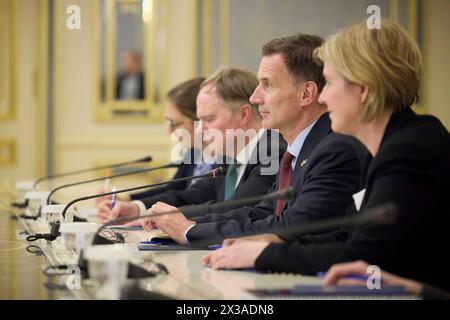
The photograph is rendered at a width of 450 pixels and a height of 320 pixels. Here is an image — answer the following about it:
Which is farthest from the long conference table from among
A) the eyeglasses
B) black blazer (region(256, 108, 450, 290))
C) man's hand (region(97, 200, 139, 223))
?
the eyeglasses

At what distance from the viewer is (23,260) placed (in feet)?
7.50

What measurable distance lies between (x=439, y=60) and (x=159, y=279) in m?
5.30

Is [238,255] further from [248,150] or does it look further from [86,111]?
[86,111]

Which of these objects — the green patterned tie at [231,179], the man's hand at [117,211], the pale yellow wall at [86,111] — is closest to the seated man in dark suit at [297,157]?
the green patterned tie at [231,179]

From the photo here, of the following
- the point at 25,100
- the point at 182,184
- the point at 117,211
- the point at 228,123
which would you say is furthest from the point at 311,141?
the point at 25,100

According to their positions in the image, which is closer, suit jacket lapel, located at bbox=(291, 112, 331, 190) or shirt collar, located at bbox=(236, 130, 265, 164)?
suit jacket lapel, located at bbox=(291, 112, 331, 190)

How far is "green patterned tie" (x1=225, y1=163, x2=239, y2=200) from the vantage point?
351 centimetres

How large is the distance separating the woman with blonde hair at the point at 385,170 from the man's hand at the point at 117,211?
1519mm

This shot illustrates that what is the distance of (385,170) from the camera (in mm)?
1815

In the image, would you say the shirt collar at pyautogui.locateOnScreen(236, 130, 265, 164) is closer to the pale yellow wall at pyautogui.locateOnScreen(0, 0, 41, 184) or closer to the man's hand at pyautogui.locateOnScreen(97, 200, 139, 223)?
the man's hand at pyautogui.locateOnScreen(97, 200, 139, 223)

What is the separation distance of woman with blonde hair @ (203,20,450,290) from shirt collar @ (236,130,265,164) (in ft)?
3.78

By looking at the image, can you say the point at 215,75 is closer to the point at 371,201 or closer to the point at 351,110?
the point at 351,110

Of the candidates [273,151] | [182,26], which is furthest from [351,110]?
[182,26]
